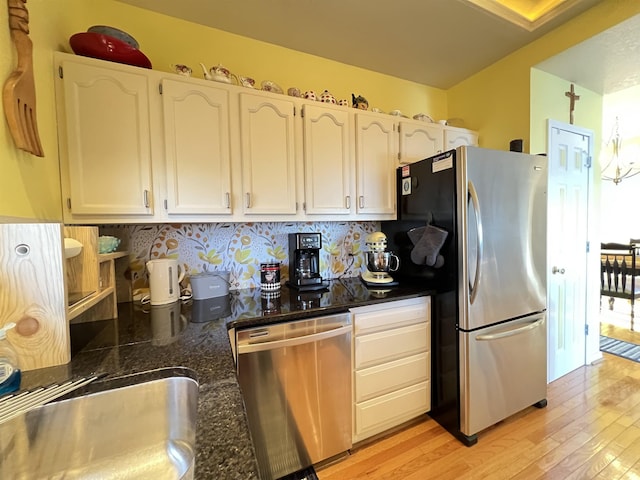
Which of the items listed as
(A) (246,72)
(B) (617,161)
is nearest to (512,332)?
(A) (246,72)

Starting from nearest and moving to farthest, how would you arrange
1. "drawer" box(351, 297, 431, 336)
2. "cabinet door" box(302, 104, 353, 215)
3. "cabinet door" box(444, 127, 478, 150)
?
"drawer" box(351, 297, 431, 336)
"cabinet door" box(302, 104, 353, 215)
"cabinet door" box(444, 127, 478, 150)

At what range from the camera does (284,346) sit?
1.29m

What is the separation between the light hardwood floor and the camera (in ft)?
4.57

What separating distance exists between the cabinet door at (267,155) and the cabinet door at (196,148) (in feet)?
0.36

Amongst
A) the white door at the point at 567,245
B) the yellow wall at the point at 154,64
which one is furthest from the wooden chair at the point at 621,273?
the yellow wall at the point at 154,64

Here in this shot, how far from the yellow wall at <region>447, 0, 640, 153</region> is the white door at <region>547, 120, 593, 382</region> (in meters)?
0.28

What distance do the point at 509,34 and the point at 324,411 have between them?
Answer: 2.79 meters

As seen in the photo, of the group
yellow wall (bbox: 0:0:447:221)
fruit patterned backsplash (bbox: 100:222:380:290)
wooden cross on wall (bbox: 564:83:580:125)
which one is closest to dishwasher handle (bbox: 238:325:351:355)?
fruit patterned backsplash (bbox: 100:222:380:290)

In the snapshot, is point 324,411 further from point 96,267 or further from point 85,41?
point 85,41

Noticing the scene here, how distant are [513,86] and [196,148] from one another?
243 centimetres

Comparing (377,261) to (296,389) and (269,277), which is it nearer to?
(269,277)

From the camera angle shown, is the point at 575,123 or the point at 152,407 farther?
the point at 575,123

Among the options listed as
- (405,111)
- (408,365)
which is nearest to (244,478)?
(408,365)

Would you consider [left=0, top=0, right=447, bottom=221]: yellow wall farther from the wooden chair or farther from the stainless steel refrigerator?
the wooden chair
